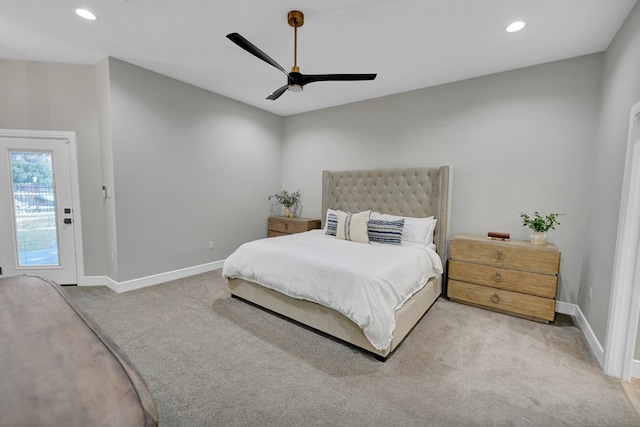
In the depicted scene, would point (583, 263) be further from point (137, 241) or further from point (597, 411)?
point (137, 241)

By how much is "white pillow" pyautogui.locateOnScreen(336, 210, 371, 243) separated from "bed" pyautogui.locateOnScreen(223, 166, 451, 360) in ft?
1.25

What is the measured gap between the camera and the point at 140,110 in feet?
11.6

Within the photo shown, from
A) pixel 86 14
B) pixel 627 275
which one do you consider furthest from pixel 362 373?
pixel 86 14

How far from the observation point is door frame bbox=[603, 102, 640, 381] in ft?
6.46

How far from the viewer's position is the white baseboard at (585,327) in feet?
7.32

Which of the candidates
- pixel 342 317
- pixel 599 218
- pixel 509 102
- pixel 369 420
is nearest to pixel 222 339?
pixel 342 317

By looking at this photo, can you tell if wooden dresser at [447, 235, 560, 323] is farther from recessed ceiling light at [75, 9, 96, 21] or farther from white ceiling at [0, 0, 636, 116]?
recessed ceiling light at [75, 9, 96, 21]

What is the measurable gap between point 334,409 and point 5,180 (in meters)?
4.63

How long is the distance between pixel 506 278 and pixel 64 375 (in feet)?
11.7

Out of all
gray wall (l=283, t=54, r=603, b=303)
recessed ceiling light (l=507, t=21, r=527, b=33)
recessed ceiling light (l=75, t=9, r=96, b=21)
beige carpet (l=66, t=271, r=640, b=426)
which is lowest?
beige carpet (l=66, t=271, r=640, b=426)

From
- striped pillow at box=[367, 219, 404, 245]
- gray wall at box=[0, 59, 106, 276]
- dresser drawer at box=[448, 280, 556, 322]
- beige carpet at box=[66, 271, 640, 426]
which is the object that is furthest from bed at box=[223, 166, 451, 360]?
gray wall at box=[0, 59, 106, 276]

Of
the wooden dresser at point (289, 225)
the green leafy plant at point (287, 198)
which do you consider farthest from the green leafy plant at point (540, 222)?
the green leafy plant at point (287, 198)

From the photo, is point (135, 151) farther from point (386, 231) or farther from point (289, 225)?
point (386, 231)

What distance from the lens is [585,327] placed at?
264cm
